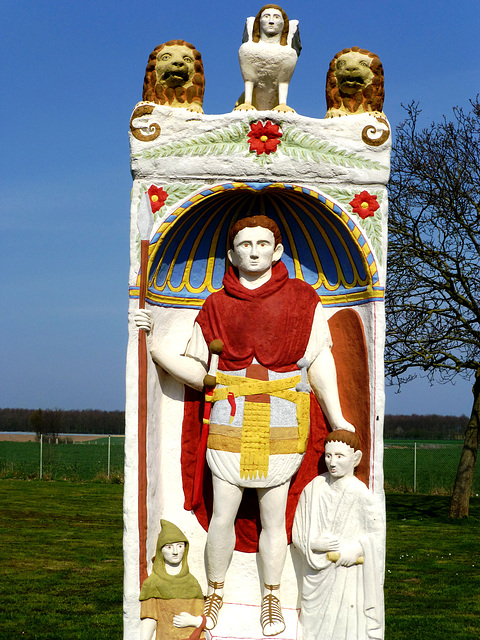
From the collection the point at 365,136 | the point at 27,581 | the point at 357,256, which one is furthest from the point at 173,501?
the point at 27,581

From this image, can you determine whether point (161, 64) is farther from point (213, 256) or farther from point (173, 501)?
point (173, 501)

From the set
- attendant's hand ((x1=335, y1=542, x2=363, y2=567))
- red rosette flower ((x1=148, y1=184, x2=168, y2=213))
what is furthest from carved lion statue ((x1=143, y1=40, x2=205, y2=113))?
attendant's hand ((x1=335, y1=542, x2=363, y2=567))

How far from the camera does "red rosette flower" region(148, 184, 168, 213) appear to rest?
517 cm

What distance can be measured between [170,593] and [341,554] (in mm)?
1073

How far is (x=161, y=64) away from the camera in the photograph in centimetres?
531

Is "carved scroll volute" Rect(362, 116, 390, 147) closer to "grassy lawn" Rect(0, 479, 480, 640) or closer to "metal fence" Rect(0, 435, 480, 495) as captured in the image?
"grassy lawn" Rect(0, 479, 480, 640)

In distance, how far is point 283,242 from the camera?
5.60m

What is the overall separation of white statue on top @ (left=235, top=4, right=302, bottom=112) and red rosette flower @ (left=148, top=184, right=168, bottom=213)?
792mm

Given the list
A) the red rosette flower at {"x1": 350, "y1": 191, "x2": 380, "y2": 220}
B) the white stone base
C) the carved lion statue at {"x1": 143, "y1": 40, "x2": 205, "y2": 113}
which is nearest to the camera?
the white stone base

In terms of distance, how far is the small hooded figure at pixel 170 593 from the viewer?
4965 mm

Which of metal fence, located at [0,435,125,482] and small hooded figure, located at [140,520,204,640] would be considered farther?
metal fence, located at [0,435,125,482]

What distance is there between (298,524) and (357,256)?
173 centimetres

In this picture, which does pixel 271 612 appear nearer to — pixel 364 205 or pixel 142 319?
pixel 142 319

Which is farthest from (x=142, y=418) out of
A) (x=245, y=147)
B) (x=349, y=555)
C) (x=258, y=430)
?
(x=245, y=147)
